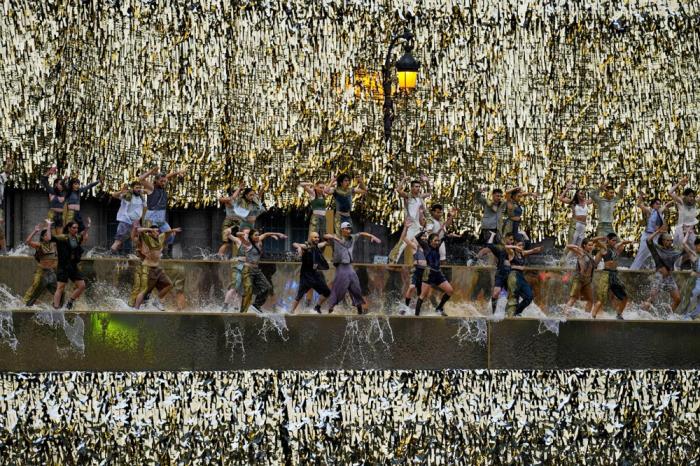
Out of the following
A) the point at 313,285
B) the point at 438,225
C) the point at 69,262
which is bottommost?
the point at 313,285

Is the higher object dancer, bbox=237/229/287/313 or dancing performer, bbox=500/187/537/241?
dancing performer, bbox=500/187/537/241

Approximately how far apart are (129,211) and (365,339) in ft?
17.3

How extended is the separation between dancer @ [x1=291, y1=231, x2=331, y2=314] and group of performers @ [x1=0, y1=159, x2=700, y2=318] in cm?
1

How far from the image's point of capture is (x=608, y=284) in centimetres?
2595

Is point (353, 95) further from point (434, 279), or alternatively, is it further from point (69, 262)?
point (69, 262)

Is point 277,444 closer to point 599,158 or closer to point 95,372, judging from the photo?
point 95,372

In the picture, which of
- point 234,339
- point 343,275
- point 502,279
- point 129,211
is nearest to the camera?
point 234,339

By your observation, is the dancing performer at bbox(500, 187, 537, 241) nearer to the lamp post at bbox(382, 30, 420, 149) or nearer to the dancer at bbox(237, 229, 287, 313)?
the lamp post at bbox(382, 30, 420, 149)

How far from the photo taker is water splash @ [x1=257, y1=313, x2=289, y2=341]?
78.7 feet

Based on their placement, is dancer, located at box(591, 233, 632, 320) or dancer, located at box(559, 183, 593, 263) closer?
dancer, located at box(591, 233, 632, 320)

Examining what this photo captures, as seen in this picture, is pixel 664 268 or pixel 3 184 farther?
pixel 3 184

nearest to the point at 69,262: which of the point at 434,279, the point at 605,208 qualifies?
the point at 434,279

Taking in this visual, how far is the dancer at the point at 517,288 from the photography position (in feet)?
83.3

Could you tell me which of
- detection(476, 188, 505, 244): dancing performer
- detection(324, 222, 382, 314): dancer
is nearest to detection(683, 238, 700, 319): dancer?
detection(476, 188, 505, 244): dancing performer
